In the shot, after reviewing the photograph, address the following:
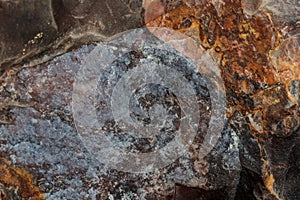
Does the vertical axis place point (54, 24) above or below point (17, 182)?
above

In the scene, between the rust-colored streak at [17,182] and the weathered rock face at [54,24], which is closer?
the weathered rock face at [54,24]

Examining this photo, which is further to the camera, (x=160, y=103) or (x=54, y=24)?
(x=160, y=103)

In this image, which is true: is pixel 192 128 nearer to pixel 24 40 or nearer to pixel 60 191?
pixel 60 191

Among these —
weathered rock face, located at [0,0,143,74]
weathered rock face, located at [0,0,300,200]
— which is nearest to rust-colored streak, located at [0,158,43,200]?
weathered rock face, located at [0,0,300,200]

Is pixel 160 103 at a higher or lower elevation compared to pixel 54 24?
lower

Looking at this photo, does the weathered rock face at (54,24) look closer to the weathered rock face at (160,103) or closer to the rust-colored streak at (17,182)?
the weathered rock face at (160,103)

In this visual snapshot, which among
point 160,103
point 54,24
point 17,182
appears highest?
point 54,24

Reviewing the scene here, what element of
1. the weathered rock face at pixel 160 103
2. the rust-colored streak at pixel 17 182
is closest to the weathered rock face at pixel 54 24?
the weathered rock face at pixel 160 103
